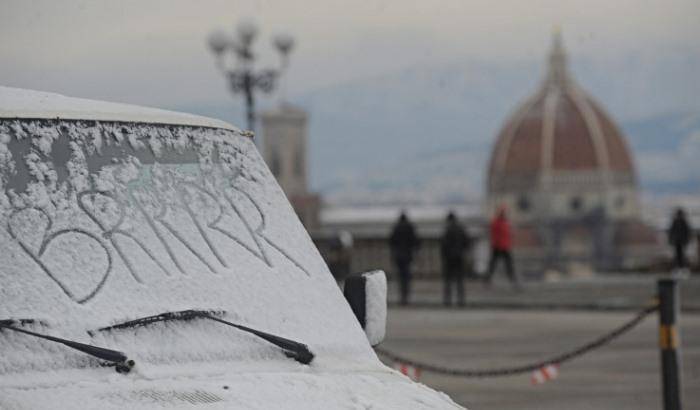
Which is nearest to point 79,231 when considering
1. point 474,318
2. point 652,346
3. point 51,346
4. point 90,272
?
point 90,272

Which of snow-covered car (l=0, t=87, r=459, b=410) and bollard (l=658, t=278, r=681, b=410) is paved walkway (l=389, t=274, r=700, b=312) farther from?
snow-covered car (l=0, t=87, r=459, b=410)

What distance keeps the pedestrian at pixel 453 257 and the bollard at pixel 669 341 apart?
549 inches

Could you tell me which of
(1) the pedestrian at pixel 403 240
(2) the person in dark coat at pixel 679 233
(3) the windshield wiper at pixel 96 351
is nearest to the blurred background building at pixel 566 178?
(2) the person in dark coat at pixel 679 233

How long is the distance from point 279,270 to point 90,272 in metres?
0.61

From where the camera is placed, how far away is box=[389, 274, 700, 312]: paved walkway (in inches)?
931

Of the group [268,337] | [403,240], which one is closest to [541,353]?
[403,240]

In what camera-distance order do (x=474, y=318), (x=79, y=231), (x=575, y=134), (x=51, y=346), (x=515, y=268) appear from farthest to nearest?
(x=575, y=134), (x=515, y=268), (x=474, y=318), (x=79, y=231), (x=51, y=346)

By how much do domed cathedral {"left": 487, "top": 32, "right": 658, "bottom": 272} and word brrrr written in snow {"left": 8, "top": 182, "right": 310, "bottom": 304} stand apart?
175 metres

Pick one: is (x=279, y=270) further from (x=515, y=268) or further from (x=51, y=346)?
(x=515, y=268)

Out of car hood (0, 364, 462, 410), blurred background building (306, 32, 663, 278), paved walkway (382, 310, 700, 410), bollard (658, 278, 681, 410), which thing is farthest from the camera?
blurred background building (306, 32, 663, 278)

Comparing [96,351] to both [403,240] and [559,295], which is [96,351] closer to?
[403,240]

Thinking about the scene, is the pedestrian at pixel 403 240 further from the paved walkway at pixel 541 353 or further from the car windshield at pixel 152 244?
the car windshield at pixel 152 244

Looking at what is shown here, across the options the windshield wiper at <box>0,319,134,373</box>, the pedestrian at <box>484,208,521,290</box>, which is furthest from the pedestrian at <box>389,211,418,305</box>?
the windshield wiper at <box>0,319,134,373</box>

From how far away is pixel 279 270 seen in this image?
17.0ft
